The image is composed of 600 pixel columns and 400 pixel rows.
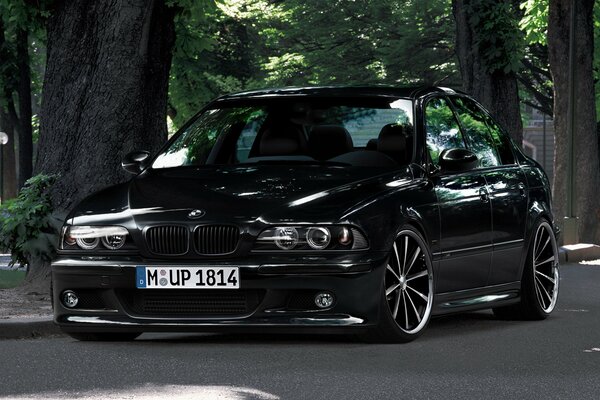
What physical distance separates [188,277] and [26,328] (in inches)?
77.0

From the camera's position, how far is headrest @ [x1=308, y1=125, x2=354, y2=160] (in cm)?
1054

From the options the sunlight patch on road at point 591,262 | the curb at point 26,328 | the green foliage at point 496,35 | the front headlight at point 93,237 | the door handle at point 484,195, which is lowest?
the sunlight patch on road at point 591,262

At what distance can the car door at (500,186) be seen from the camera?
37.1 ft

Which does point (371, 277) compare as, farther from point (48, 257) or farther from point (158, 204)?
point (48, 257)

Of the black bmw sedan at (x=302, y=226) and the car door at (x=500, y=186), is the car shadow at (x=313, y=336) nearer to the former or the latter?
the black bmw sedan at (x=302, y=226)

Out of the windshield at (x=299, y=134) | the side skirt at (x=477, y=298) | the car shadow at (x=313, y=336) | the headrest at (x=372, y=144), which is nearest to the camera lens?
the car shadow at (x=313, y=336)

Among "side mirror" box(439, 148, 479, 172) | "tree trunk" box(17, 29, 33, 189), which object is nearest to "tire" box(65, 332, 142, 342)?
"side mirror" box(439, 148, 479, 172)

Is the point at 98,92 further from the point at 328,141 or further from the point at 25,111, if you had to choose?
the point at 25,111

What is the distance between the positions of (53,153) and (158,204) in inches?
194

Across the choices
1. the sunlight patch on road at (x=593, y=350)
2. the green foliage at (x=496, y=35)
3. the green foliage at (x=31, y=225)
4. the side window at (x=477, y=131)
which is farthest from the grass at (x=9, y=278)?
the green foliage at (x=496, y=35)

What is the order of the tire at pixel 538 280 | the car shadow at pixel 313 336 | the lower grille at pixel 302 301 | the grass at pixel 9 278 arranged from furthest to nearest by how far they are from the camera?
the grass at pixel 9 278 → the tire at pixel 538 280 → the car shadow at pixel 313 336 → the lower grille at pixel 302 301

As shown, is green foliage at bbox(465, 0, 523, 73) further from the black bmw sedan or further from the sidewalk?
the black bmw sedan

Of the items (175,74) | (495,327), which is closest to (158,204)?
(495,327)

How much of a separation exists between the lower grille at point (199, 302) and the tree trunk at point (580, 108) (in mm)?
18631
